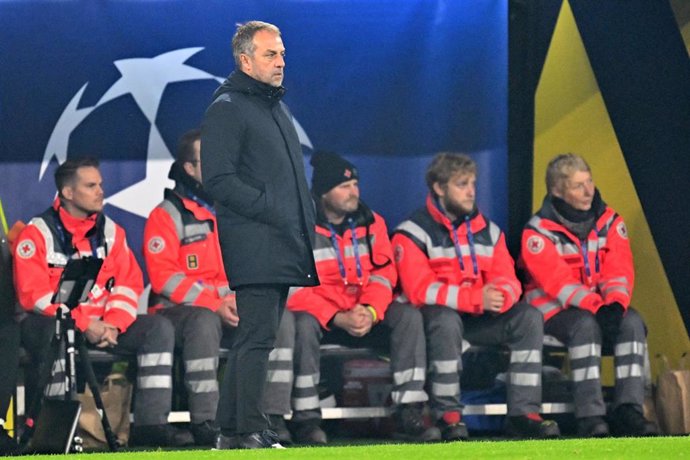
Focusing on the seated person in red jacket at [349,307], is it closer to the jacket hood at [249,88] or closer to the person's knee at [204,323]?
the person's knee at [204,323]

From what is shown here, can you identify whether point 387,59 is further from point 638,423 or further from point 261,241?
point 261,241

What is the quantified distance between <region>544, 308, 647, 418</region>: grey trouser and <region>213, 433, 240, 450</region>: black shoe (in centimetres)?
260

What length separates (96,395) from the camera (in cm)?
792

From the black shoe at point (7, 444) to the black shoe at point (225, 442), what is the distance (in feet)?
4.90

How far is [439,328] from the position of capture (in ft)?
28.8

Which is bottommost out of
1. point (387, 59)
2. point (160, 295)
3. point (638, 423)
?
point (638, 423)

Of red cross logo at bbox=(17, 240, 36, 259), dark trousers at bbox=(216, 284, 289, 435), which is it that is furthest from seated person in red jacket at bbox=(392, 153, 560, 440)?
dark trousers at bbox=(216, 284, 289, 435)

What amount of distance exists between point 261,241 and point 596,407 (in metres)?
2.76

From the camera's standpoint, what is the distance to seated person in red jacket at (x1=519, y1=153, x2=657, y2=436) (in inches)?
348

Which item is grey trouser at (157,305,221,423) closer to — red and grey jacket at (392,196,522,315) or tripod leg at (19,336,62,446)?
tripod leg at (19,336,62,446)

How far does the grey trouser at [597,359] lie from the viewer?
8820 millimetres

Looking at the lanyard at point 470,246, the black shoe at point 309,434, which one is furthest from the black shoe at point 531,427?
the black shoe at point 309,434

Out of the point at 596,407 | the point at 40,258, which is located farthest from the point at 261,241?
the point at 596,407

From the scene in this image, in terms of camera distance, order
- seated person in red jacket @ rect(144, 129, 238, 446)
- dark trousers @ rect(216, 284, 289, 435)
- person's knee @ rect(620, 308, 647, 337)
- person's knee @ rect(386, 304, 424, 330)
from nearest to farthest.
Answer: dark trousers @ rect(216, 284, 289, 435) → seated person in red jacket @ rect(144, 129, 238, 446) → person's knee @ rect(386, 304, 424, 330) → person's knee @ rect(620, 308, 647, 337)
